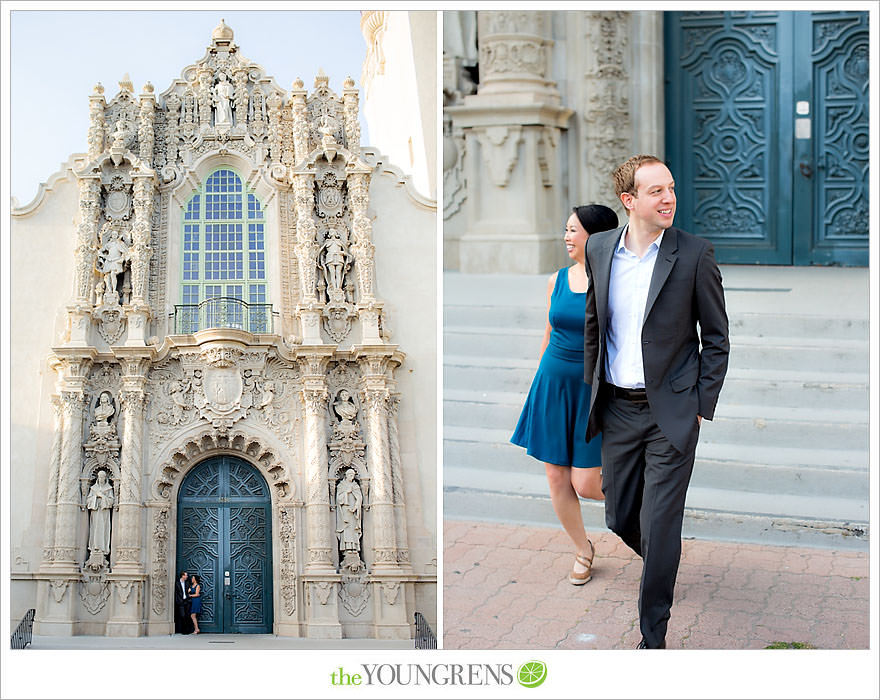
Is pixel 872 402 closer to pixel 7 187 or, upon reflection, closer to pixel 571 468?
pixel 571 468

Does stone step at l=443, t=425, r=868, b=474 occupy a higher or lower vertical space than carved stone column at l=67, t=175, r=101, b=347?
lower

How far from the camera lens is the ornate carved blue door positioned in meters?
8.05

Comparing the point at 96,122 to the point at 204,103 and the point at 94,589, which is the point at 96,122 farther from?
the point at 94,589

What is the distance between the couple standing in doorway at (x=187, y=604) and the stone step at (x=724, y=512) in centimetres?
287

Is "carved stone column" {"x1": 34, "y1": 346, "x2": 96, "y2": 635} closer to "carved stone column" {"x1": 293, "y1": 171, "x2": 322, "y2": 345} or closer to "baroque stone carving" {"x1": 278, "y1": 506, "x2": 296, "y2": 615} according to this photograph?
"baroque stone carving" {"x1": 278, "y1": 506, "x2": 296, "y2": 615}

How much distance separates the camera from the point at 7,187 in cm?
520

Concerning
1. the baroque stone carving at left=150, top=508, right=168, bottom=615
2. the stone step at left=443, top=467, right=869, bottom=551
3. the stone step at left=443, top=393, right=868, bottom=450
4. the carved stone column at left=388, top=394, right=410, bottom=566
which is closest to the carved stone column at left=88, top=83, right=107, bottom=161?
the baroque stone carving at left=150, top=508, right=168, bottom=615

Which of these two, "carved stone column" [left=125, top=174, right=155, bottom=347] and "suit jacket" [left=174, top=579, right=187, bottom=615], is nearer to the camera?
"suit jacket" [left=174, top=579, right=187, bottom=615]

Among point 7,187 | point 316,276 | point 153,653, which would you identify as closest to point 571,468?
point 153,653

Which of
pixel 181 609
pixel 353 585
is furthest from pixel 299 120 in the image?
pixel 181 609

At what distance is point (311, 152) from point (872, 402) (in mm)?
5228

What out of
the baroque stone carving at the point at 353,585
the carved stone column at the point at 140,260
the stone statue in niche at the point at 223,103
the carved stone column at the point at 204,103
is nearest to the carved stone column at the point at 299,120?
the stone statue in niche at the point at 223,103

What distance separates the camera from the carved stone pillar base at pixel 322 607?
26.0ft

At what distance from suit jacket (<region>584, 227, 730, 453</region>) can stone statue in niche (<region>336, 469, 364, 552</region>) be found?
463 centimetres
